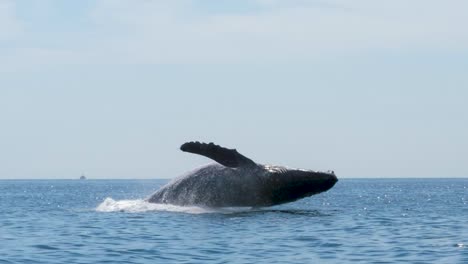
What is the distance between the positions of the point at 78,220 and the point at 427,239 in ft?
38.7

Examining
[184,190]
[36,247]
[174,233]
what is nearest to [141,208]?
[184,190]

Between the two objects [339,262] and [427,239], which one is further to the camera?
[427,239]

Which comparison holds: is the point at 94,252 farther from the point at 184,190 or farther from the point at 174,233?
the point at 184,190

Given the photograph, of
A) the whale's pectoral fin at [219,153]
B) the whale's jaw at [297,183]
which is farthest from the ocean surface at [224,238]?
the whale's pectoral fin at [219,153]

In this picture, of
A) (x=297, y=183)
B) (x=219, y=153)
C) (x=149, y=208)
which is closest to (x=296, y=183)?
(x=297, y=183)

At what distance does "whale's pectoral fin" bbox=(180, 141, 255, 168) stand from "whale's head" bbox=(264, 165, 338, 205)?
0.98 m

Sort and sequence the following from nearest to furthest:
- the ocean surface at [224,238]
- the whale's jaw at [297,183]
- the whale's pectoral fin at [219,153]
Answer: the ocean surface at [224,238]
the whale's pectoral fin at [219,153]
the whale's jaw at [297,183]

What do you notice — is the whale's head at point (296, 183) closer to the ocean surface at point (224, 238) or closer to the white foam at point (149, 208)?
the ocean surface at point (224, 238)

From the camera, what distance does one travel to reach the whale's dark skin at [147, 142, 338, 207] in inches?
1102

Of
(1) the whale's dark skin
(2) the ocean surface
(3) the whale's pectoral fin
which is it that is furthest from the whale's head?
(3) the whale's pectoral fin

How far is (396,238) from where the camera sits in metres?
22.2

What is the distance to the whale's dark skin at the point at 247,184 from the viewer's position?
91.9 feet

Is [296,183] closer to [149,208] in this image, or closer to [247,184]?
[247,184]

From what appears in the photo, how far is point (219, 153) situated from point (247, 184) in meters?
1.53
